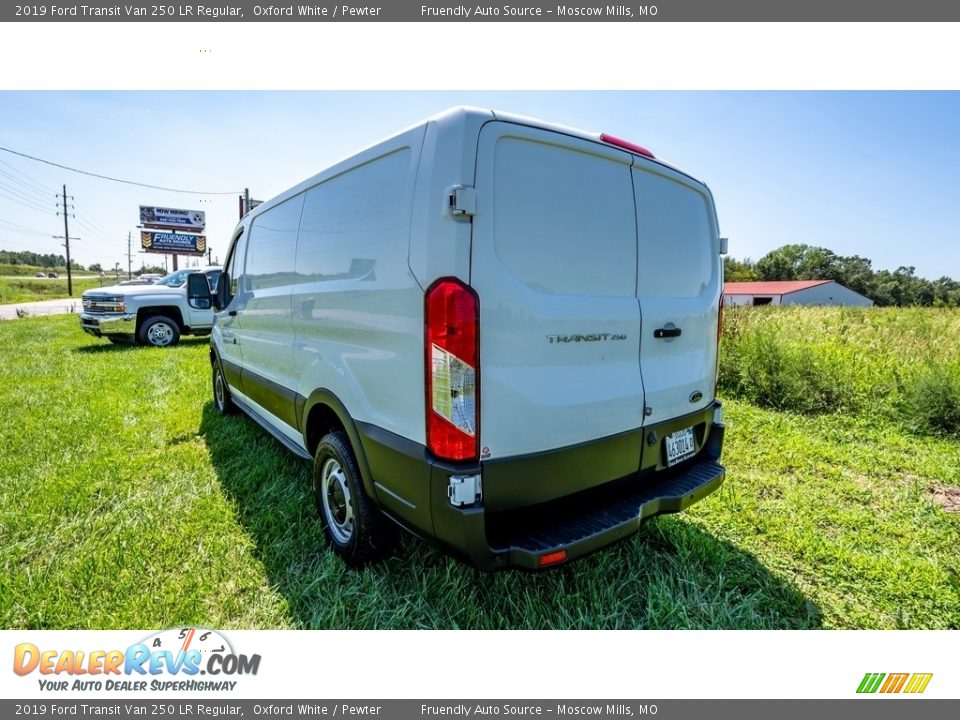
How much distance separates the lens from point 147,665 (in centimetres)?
198

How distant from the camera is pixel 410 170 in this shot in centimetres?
198

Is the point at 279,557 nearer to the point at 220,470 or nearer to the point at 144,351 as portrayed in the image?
the point at 220,470

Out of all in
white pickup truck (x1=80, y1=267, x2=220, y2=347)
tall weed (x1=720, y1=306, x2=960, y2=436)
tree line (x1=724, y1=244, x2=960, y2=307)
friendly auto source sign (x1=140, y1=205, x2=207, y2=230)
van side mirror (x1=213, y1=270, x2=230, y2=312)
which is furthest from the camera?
tree line (x1=724, y1=244, x2=960, y2=307)

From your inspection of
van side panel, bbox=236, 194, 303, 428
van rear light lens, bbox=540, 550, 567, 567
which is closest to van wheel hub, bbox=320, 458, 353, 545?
van side panel, bbox=236, 194, 303, 428

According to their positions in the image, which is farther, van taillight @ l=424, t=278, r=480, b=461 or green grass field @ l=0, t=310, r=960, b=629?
green grass field @ l=0, t=310, r=960, b=629

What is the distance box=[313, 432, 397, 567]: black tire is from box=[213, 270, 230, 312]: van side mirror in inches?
107

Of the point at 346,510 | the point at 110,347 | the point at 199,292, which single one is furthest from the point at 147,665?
the point at 110,347

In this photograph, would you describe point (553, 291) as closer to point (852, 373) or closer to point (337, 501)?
point (337, 501)

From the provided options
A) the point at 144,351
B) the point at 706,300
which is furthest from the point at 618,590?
the point at 144,351

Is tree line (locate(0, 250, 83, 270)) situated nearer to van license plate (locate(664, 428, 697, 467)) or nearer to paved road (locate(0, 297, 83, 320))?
paved road (locate(0, 297, 83, 320))

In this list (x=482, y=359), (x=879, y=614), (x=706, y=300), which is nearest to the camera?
(x=482, y=359)

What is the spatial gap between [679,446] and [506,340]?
1392 millimetres

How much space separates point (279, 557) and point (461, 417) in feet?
5.49

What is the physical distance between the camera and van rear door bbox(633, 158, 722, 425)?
93.4 inches
